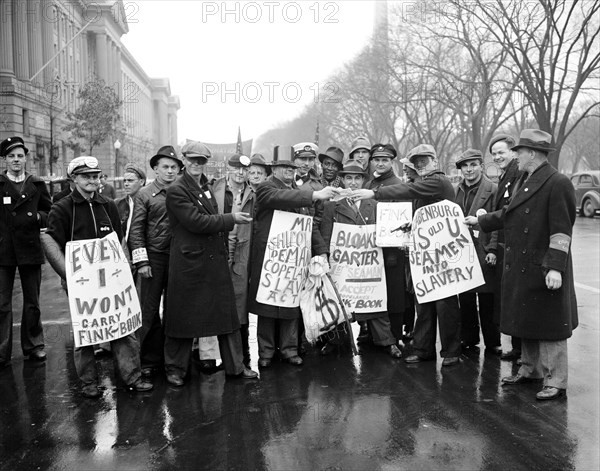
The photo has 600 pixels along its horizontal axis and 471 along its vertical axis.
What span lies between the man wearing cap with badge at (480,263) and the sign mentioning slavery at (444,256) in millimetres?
327

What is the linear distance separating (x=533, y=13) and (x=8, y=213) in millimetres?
22270

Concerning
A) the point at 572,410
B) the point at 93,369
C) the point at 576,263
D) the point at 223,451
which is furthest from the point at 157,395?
the point at 576,263

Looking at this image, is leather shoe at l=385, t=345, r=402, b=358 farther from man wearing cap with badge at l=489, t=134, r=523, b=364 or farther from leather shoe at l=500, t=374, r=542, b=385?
leather shoe at l=500, t=374, r=542, b=385

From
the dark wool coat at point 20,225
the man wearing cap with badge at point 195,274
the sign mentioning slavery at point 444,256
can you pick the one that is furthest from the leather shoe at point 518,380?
the dark wool coat at point 20,225

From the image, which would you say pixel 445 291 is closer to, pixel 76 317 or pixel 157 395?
pixel 157 395

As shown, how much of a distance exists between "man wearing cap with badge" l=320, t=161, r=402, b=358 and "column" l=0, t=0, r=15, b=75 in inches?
1340

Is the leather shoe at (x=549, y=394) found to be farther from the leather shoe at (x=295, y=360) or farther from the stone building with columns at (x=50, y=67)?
the stone building with columns at (x=50, y=67)

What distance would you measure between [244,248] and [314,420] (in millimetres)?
2270

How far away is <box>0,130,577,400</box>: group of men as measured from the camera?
5.66 metres

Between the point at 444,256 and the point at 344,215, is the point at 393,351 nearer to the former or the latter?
the point at 444,256

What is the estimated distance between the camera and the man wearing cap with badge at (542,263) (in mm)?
5488

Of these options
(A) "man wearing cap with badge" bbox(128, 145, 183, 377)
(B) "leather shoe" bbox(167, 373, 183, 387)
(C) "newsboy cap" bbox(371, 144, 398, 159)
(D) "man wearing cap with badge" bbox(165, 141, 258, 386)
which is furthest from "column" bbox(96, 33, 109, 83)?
(B) "leather shoe" bbox(167, 373, 183, 387)

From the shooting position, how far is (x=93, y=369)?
5938mm

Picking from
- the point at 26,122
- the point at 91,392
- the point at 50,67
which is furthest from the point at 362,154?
the point at 50,67
